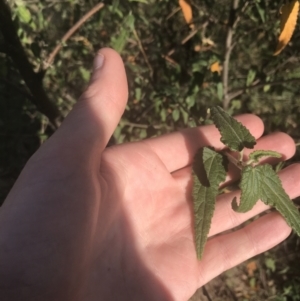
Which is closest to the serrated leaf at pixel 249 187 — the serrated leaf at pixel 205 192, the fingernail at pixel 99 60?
the serrated leaf at pixel 205 192

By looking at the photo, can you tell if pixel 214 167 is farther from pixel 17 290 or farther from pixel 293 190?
pixel 17 290

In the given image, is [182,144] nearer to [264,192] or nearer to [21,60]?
[264,192]

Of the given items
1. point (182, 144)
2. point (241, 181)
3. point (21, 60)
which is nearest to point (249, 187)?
point (241, 181)

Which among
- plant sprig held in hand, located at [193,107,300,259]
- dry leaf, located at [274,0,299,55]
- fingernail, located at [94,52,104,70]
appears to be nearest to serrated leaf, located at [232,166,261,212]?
plant sprig held in hand, located at [193,107,300,259]

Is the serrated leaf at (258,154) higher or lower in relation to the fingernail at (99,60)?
lower

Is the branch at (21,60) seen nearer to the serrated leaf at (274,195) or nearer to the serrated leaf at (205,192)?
the serrated leaf at (205,192)

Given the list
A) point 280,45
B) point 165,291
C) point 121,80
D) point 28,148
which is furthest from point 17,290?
point 28,148
